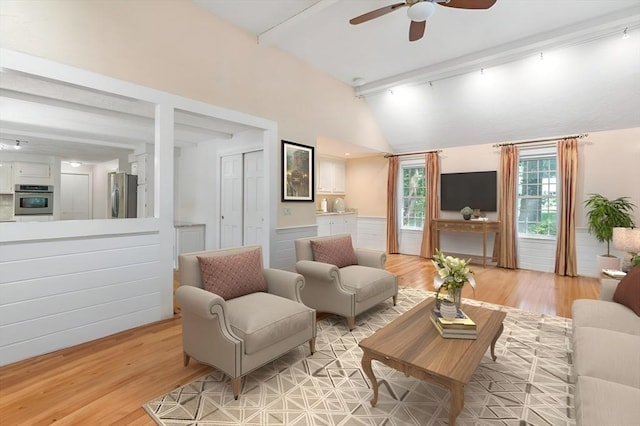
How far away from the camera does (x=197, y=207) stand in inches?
232

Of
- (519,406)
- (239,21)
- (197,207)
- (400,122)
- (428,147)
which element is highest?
(239,21)

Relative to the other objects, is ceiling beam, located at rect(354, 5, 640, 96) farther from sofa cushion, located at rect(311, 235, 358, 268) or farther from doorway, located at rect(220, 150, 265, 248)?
sofa cushion, located at rect(311, 235, 358, 268)

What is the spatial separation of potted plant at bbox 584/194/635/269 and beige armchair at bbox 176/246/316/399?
4959 mm

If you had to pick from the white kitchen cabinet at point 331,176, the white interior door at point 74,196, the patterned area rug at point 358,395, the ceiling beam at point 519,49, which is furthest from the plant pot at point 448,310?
the white interior door at point 74,196

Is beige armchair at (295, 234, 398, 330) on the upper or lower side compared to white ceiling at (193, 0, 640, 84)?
lower

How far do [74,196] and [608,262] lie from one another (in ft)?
31.8

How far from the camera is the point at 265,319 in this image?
6.82ft

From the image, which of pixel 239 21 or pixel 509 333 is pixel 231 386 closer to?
pixel 509 333

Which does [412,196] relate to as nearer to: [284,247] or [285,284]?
[284,247]

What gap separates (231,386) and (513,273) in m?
5.26

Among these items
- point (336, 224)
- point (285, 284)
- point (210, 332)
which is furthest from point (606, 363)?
point (336, 224)

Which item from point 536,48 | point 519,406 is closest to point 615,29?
point 536,48

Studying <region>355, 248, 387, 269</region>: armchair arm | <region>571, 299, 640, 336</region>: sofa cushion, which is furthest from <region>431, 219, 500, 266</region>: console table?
<region>571, 299, 640, 336</region>: sofa cushion

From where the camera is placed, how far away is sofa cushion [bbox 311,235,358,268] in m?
3.39
